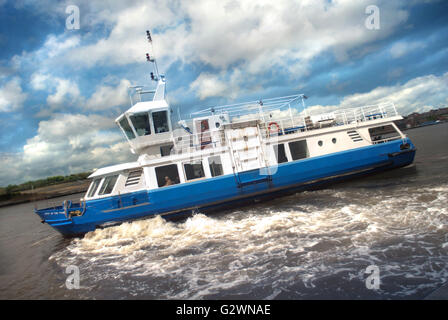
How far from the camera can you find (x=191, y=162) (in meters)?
11.2

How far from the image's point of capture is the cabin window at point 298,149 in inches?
474

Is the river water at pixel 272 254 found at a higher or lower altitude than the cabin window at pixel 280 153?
lower

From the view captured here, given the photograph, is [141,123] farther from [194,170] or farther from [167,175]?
[194,170]

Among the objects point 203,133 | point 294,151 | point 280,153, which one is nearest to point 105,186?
point 203,133

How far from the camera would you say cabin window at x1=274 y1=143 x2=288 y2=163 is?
11.8 meters

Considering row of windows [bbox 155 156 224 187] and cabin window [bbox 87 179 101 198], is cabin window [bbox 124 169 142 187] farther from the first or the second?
cabin window [bbox 87 179 101 198]

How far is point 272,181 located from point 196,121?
4.93m

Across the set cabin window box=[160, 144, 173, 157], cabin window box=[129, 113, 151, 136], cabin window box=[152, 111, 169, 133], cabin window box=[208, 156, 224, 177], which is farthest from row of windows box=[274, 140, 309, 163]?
cabin window box=[129, 113, 151, 136]

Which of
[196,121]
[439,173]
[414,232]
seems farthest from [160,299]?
[439,173]

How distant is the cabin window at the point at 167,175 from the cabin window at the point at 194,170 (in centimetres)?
45

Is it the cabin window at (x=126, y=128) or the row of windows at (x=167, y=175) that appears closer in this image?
the row of windows at (x=167, y=175)

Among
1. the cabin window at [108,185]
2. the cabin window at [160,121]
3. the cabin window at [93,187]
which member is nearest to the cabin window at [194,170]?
the cabin window at [160,121]

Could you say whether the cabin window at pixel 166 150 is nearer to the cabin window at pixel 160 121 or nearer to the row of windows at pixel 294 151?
the cabin window at pixel 160 121

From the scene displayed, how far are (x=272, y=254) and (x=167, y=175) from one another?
253 inches
